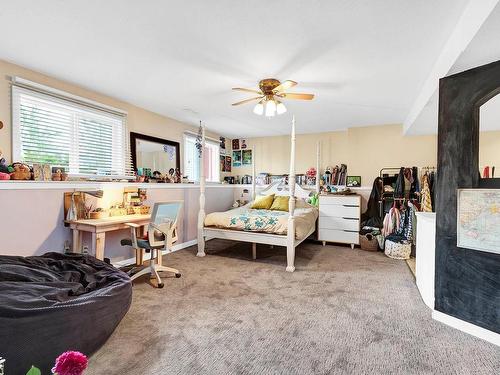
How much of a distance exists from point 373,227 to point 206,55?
155 inches

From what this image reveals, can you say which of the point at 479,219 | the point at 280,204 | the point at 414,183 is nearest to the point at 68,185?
the point at 280,204

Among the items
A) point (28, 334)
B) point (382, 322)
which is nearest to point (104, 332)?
point (28, 334)

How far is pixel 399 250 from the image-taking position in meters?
4.01

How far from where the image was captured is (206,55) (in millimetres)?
2398

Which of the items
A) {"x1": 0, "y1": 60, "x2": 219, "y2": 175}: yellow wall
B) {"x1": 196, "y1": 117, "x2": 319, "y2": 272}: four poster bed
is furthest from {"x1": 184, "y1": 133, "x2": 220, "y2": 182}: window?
{"x1": 196, "y1": 117, "x2": 319, "y2": 272}: four poster bed

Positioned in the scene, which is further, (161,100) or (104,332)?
(161,100)

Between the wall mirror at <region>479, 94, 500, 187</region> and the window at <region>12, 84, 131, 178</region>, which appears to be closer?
the window at <region>12, 84, 131, 178</region>

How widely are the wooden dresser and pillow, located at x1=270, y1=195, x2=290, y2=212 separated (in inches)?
25.5

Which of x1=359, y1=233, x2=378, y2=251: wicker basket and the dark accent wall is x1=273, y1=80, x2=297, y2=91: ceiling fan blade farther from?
x1=359, y1=233, x2=378, y2=251: wicker basket

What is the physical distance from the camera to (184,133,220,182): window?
5.04 m

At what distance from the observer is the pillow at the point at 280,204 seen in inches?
197

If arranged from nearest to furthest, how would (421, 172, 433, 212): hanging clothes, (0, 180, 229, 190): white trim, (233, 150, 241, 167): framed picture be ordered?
1. (0, 180, 229, 190): white trim
2. (421, 172, 433, 212): hanging clothes
3. (233, 150, 241, 167): framed picture

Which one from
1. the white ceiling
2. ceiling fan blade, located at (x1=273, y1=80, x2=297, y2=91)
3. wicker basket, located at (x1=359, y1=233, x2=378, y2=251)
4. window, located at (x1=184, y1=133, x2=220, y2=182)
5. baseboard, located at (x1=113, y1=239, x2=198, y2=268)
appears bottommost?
baseboard, located at (x1=113, y1=239, x2=198, y2=268)

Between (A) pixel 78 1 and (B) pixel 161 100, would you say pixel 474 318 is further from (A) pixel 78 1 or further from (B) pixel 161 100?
(B) pixel 161 100
